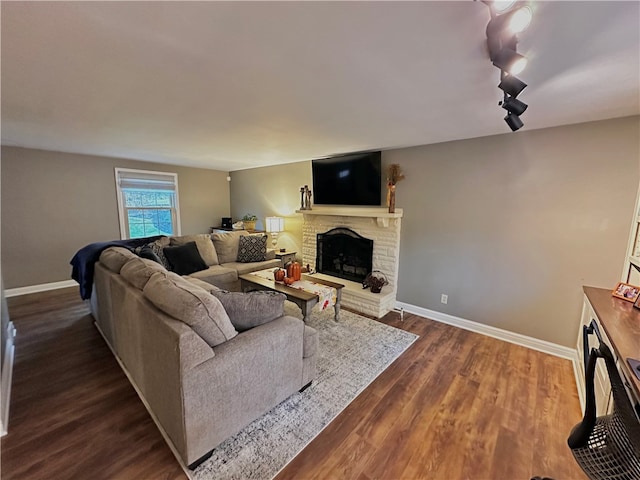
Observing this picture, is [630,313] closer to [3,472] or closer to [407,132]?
[407,132]

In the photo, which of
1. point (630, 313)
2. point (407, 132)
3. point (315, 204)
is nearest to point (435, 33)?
point (407, 132)

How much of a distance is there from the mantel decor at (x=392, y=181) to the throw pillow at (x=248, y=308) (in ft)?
7.39

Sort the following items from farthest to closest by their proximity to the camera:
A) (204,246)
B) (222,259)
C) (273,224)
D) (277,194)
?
1. (277,194)
2. (273,224)
3. (222,259)
4. (204,246)

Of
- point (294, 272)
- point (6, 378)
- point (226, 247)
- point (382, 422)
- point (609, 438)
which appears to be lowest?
point (382, 422)

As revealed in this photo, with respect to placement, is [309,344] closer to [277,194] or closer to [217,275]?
[217,275]

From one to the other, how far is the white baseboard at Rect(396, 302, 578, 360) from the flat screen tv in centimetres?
160

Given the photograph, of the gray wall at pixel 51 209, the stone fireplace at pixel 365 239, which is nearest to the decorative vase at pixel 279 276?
Result: the stone fireplace at pixel 365 239

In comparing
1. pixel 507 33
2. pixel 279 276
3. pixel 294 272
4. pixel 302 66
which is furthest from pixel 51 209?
pixel 507 33

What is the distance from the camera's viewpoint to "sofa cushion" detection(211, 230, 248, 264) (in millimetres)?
4371

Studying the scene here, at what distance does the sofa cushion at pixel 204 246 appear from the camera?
4.07m

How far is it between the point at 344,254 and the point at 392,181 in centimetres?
138

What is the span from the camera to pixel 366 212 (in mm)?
3635

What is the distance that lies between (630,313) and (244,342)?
2468 millimetres

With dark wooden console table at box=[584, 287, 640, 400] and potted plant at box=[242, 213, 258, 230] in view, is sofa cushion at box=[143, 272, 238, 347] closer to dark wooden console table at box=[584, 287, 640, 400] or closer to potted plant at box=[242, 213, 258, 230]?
dark wooden console table at box=[584, 287, 640, 400]
